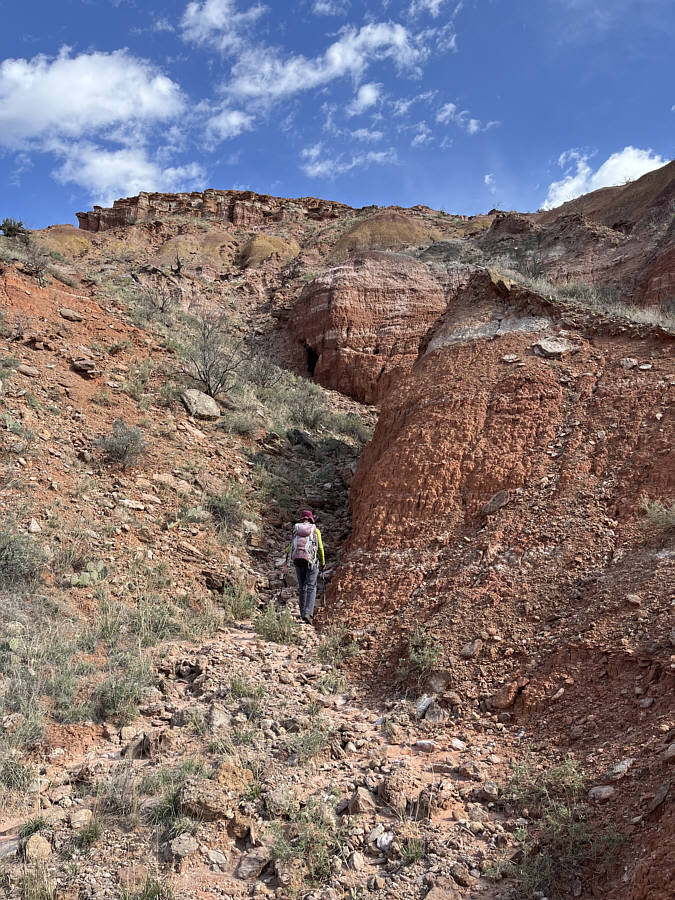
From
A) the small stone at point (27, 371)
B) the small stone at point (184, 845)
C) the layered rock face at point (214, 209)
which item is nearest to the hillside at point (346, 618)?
the small stone at point (184, 845)

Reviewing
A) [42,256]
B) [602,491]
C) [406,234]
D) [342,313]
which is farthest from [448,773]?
[406,234]

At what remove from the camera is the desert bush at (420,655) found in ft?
15.2

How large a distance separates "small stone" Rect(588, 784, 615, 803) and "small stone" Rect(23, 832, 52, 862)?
2.78 meters

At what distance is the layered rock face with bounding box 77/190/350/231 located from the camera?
37.0 m

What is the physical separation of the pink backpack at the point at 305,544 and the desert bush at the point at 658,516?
338 cm

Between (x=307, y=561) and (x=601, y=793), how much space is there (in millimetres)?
4006

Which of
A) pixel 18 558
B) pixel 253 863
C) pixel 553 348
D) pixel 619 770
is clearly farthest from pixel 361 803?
pixel 553 348

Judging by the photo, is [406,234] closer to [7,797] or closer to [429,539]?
[429,539]

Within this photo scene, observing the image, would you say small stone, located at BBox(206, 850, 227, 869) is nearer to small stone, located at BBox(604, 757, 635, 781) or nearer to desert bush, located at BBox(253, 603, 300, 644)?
small stone, located at BBox(604, 757, 635, 781)

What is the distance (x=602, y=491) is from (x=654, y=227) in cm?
1341

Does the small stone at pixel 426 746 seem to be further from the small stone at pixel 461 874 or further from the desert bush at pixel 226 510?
the desert bush at pixel 226 510

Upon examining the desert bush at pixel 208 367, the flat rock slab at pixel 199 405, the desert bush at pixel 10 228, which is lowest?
the flat rock slab at pixel 199 405

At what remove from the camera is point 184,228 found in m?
33.4

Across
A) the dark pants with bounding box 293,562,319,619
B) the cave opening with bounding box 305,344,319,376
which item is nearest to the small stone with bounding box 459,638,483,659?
the dark pants with bounding box 293,562,319,619
